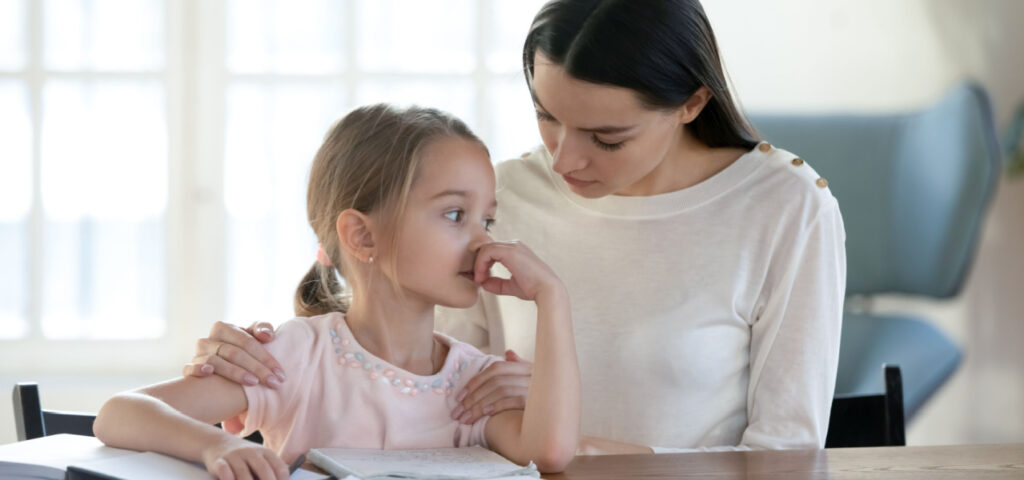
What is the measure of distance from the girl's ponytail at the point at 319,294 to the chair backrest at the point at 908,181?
1.89 meters

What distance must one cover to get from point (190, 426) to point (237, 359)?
16cm

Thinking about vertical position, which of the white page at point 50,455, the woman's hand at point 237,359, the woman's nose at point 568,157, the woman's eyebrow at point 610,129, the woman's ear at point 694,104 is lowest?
the white page at point 50,455

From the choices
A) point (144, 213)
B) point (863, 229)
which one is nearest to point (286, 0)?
point (144, 213)

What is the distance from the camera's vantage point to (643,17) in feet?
4.25

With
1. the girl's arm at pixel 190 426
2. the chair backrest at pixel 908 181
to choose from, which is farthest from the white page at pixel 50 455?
the chair backrest at pixel 908 181

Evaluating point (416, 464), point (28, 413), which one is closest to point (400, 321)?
point (416, 464)

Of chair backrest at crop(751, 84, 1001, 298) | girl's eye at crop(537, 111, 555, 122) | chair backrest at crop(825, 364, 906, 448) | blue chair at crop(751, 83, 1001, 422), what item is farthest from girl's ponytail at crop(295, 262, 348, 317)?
chair backrest at crop(751, 84, 1001, 298)

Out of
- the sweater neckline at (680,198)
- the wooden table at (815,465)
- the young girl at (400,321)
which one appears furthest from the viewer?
the sweater neckline at (680,198)

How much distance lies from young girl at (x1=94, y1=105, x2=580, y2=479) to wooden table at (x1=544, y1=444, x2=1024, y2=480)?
6 centimetres

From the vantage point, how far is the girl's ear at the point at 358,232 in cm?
118

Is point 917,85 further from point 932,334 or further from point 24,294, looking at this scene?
point 24,294

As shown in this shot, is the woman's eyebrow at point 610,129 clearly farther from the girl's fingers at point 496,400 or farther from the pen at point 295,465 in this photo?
the pen at point 295,465

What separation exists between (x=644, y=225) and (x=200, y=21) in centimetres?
219

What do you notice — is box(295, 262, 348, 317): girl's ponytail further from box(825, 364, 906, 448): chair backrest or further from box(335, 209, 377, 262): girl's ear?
box(825, 364, 906, 448): chair backrest
